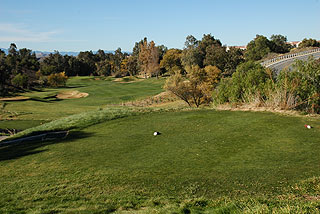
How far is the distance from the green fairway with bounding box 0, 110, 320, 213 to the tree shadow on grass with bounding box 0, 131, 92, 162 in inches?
2.5

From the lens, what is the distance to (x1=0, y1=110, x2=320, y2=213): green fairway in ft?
18.2

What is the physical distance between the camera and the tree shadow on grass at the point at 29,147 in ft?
35.3

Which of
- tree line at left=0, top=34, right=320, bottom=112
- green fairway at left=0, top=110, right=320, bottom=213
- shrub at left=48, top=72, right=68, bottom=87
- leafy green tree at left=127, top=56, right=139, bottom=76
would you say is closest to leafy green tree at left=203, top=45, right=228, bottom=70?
tree line at left=0, top=34, right=320, bottom=112

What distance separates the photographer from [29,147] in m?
11.9

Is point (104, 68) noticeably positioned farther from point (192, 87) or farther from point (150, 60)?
point (192, 87)

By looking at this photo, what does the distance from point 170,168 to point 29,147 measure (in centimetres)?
728

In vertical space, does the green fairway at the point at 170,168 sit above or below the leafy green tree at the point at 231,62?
below

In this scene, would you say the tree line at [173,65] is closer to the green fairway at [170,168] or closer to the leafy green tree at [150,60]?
the leafy green tree at [150,60]

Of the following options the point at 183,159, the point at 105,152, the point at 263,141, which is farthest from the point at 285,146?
the point at 105,152

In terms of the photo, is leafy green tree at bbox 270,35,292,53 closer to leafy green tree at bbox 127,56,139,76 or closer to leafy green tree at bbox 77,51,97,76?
leafy green tree at bbox 127,56,139,76

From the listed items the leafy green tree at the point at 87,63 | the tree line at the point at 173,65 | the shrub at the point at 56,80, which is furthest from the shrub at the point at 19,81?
the leafy green tree at the point at 87,63

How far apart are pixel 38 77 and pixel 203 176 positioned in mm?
88576

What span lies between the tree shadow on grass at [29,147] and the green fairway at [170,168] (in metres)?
0.06

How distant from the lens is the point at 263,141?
29.5ft
